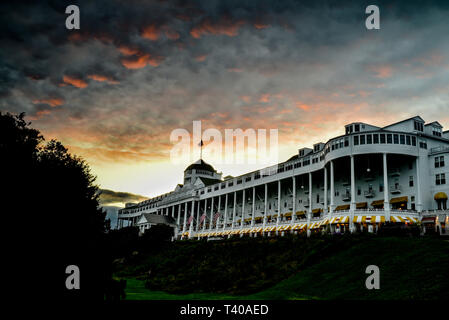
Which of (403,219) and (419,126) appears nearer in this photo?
(403,219)

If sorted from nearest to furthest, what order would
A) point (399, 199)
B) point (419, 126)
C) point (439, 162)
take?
point (439, 162) < point (399, 199) < point (419, 126)

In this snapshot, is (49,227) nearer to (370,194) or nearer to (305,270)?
(305,270)

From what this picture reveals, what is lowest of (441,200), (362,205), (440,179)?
(362,205)

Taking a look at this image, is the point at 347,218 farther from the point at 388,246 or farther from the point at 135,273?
the point at 135,273

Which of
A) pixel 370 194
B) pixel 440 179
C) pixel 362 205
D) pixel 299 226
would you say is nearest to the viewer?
pixel 440 179

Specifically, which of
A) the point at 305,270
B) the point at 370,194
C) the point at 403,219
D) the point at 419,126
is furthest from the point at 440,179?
the point at 305,270

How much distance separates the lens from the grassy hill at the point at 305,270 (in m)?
26.8

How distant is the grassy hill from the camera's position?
2677 cm

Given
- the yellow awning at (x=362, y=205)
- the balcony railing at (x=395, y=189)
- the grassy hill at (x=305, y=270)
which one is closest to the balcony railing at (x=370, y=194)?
the yellow awning at (x=362, y=205)

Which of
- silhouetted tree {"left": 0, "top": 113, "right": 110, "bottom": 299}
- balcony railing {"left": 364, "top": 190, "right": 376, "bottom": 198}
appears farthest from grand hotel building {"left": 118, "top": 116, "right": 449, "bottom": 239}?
silhouetted tree {"left": 0, "top": 113, "right": 110, "bottom": 299}

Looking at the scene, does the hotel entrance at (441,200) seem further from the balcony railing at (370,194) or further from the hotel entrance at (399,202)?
the balcony railing at (370,194)

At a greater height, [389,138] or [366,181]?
[389,138]

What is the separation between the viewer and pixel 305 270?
129 ft
